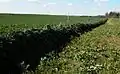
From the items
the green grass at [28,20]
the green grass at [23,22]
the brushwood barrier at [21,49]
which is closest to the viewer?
the brushwood barrier at [21,49]

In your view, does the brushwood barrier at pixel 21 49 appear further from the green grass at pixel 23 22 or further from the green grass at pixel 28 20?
the green grass at pixel 28 20

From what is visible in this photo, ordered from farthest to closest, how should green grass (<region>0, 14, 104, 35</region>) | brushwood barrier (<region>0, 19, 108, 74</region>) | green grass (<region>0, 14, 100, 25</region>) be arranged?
1. green grass (<region>0, 14, 100, 25</region>)
2. green grass (<region>0, 14, 104, 35</region>)
3. brushwood barrier (<region>0, 19, 108, 74</region>)

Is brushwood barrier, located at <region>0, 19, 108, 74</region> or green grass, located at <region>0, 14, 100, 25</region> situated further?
green grass, located at <region>0, 14, 100, 25</region>

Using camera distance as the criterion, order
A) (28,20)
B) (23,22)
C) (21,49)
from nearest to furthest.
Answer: (21,49), (23,22), (28,20)

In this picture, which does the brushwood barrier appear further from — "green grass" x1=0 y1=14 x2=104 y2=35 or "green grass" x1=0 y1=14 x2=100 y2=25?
"green grass" x1=0 y1=14 x2=100 y2=25

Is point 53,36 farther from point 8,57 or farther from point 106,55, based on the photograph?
point 8,57

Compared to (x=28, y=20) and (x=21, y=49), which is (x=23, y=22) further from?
(x=21, y=49)

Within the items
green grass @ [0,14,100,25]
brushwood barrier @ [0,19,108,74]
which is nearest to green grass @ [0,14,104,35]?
green grass @ [0,14,100,25]

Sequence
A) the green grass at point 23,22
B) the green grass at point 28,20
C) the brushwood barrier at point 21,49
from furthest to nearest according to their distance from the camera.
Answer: the green grass at point 28,20 → the green grass at point 23,22 → the brushwood barrier at point 21,49

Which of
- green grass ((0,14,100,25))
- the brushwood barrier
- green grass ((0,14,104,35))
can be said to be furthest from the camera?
green grass ((0,14,100,25))

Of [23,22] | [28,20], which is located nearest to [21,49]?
[23,22]

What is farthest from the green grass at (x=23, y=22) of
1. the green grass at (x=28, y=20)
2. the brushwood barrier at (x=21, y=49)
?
the brushwood barrier at (x=21, y=49)

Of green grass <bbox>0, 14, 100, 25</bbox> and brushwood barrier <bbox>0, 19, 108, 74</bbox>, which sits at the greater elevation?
brushwood barrier <bbox>0, 19, 108, 74</bbox>

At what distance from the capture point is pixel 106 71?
12.3 metres
